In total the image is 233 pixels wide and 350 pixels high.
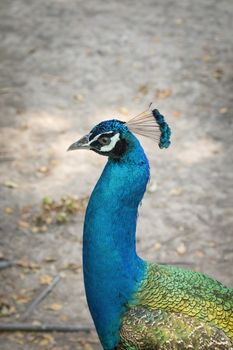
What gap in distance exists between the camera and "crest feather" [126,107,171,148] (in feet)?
7.39

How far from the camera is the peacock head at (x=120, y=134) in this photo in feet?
7.30

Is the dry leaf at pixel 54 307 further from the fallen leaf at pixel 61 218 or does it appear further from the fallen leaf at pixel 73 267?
the fallen leaf at pixel 61 218

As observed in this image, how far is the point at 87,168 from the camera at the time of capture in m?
4.30

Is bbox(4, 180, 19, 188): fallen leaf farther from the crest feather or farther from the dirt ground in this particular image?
the crest feather

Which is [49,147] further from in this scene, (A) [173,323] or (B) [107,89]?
(A) [173,323]

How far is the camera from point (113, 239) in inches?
90.8

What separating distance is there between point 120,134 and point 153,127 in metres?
0.12

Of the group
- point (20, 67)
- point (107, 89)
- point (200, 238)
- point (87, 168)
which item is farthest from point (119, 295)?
point (20, 67)

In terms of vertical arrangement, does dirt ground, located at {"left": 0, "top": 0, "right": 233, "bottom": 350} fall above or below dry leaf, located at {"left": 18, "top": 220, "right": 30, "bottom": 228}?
above

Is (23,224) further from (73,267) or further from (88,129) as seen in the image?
(88,129)

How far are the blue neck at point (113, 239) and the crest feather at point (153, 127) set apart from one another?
0.05 m

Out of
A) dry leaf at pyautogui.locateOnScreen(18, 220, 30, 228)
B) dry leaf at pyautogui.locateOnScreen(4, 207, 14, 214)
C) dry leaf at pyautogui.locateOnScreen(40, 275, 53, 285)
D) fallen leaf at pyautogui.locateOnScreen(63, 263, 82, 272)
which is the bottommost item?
dry leaf at pyautogui.locateOnScreen(40, 275, 53, 285)

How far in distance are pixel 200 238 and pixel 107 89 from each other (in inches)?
72.4

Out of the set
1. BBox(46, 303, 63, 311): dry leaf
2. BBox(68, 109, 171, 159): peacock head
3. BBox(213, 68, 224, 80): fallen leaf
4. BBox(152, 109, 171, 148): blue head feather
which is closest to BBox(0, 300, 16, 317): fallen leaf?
BBox(46, 303, 63, 311): dry leaf
